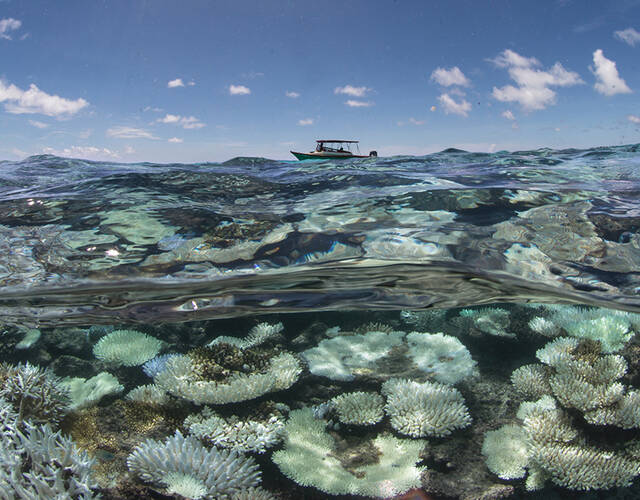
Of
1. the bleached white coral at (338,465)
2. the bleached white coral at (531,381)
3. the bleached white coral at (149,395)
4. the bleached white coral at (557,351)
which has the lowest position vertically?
the bleached white coral at (338,465)

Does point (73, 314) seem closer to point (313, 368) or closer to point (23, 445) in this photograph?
point (23, 445)

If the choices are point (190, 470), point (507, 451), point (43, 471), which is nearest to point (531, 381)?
point (507, 451)

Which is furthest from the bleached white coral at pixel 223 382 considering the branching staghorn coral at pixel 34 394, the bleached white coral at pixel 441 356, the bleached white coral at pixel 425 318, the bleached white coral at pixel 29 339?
the bleached white coral at pixel 29 339

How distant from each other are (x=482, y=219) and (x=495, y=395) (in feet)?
11.3

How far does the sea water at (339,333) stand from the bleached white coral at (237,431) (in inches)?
0.9

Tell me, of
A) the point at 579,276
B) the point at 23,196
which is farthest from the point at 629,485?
the point at 23,196

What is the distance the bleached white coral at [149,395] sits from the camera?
503cm

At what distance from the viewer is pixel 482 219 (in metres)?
7.39

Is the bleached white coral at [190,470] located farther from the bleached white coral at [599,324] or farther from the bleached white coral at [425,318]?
the bleached white coral at [599,324]

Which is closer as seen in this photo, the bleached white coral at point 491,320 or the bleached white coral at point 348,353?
the bleached white coral at point 348,353

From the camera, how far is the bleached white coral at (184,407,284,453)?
4.27 meters

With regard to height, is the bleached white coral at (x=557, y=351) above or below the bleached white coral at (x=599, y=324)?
below

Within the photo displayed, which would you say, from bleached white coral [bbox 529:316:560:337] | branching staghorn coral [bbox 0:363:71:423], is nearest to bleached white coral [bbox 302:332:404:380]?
bleached white coral [bbox 529:316:560:337]

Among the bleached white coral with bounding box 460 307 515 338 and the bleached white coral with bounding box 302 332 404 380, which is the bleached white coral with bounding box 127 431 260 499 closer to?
the bleached white coral with bounding box 302 332 404 380
